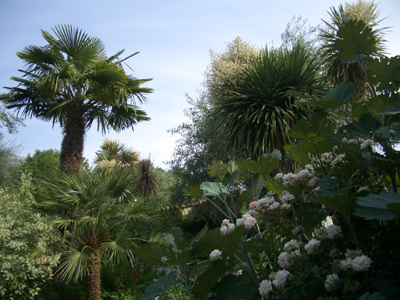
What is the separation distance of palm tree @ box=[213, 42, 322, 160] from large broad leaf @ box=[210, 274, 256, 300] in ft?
15.8

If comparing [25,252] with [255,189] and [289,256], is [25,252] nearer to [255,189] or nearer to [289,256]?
[255,189]

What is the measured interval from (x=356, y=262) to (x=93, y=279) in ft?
17.8

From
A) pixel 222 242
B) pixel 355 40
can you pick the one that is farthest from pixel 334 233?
pixel 355 40

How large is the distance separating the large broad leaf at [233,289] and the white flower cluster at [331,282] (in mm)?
262

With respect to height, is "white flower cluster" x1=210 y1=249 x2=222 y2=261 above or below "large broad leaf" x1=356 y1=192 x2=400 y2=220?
below

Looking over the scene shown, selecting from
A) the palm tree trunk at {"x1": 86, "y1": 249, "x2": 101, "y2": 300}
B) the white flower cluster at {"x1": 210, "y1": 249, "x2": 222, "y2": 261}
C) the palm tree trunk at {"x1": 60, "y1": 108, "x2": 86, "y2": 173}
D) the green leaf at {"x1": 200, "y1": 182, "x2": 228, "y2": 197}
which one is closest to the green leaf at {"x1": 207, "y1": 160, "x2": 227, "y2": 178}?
the green leaf at {"x1": 200, "y1": 182, "x2": 228, "y2": 197}

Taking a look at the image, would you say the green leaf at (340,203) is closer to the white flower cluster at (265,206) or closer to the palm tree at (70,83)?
the white flower cluster at (265,206)

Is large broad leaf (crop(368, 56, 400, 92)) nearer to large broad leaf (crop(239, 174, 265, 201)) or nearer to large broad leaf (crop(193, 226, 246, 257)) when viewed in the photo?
large broad leaf (crop(239, 174, 265, 201))

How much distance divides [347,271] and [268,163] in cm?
45

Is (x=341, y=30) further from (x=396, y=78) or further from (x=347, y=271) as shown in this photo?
(x=347, y=271)

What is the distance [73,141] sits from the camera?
277 inches

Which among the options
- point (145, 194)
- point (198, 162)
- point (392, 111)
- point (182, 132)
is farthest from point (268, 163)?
point (145, 194)

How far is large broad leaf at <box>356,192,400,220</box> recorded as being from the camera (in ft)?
2.04

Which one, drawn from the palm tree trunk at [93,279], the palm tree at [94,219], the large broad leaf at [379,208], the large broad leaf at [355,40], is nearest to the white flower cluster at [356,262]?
the large broad leaf at [379,208]
